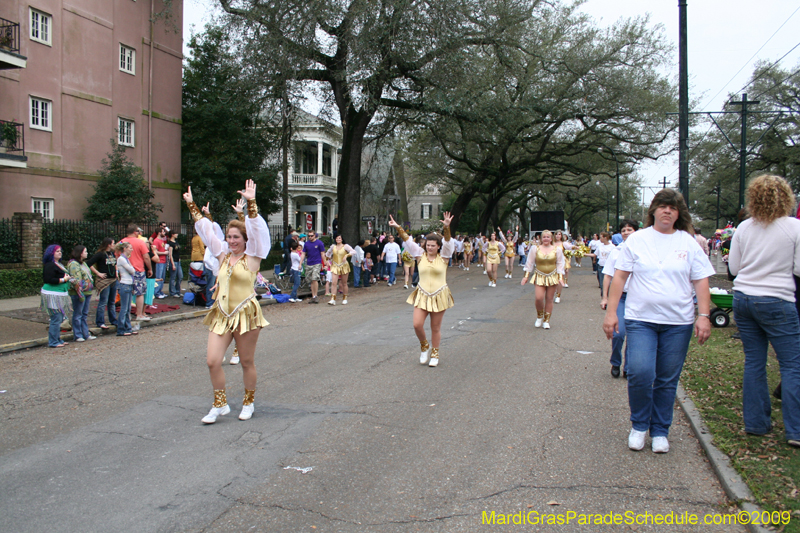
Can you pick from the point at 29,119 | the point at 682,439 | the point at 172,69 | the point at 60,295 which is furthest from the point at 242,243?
the point at 172,69

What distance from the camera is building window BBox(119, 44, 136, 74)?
23.4 m

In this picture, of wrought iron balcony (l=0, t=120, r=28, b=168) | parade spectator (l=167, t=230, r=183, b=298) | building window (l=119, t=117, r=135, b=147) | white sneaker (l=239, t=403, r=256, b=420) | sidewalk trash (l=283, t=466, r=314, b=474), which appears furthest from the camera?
building window (l=119, t=117, r=135, b=147)

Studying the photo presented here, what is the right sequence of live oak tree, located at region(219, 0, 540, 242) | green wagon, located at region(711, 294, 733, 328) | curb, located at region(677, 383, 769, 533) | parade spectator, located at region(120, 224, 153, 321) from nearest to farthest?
curb, located at region(677, 383, 769, 533), green wagon, located at region(711, 294, 733, 328), parade spectator, located at region(120, 224, 153, 321), live oak tree, located at region(219, 0, 540, 242)

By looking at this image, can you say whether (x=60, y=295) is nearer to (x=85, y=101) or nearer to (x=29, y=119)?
(x=29, y=119)

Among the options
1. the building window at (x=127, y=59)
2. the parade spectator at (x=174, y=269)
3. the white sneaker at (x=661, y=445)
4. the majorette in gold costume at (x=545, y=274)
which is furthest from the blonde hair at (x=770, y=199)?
the building window at (x=127, y=59)

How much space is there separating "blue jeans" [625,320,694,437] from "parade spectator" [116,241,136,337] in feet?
→ 29.0

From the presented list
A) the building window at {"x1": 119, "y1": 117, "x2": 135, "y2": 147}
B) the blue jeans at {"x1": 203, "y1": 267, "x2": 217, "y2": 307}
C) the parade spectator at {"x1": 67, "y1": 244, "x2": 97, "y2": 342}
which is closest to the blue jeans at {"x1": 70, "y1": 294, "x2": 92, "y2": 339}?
the parade spectator at {"x1": 67, "y1": 244, "x2": 97, "y2": 342}

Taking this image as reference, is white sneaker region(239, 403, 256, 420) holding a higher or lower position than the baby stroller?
lower

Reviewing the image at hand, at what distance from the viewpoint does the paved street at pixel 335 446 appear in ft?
11.9

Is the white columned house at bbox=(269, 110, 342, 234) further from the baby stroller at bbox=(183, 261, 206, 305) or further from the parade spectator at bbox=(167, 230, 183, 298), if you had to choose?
the baby stroller at bbox=(183, 261, 206, 305)

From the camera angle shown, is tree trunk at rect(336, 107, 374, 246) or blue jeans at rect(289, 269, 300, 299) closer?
blue jeans at rect(289, 269, 300, 299)

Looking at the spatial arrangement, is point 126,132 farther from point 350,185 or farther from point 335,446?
point 335,446

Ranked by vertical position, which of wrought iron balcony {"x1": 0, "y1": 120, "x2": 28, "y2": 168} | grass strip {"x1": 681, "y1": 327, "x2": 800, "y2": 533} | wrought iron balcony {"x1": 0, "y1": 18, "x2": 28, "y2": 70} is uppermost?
wrought iron balcony {"x1": 0, "y1": 18, "x2": 28, "y2": 70}

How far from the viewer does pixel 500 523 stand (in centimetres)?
346
